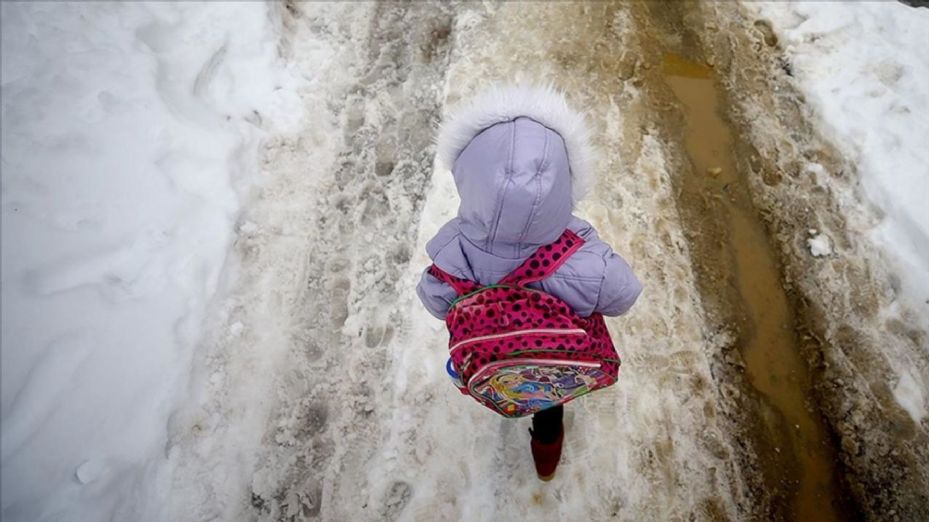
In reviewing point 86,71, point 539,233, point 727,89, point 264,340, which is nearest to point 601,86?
point 727,89

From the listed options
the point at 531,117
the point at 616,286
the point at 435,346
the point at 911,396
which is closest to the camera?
the point at 531,117

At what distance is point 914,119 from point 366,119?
3379mm

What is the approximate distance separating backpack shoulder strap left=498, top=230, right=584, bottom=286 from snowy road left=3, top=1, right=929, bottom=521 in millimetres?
1322

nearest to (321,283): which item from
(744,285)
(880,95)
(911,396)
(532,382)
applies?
(532,382)

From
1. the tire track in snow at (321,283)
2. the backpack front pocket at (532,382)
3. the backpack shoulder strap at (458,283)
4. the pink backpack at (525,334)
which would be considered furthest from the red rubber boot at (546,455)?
the backpack shoulder strap at (458,283)

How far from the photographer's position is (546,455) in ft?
8.23

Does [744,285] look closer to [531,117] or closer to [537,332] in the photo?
[537,332]

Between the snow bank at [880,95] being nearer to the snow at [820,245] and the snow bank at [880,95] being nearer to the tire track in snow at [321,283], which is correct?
the snow at [820,245]

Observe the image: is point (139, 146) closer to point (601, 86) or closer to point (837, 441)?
point (601, 86)

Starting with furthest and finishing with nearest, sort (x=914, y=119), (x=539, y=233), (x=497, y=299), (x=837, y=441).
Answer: (x=914, y=119)
(x=837, y=441)
(x=497, y=299)
(x=539, y=233)

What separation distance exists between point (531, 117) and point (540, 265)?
18.1 inches

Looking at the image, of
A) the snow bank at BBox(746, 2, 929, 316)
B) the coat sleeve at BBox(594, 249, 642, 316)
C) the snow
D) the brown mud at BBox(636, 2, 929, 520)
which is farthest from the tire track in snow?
the snow bank at BBox(746, 2, 929, 316)

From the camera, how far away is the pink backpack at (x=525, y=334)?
1.71 meters

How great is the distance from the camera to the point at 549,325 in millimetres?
1717
